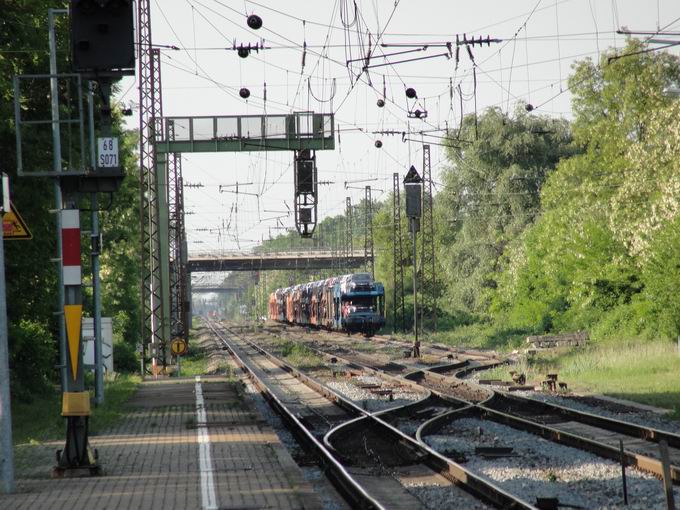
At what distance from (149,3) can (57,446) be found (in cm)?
1961

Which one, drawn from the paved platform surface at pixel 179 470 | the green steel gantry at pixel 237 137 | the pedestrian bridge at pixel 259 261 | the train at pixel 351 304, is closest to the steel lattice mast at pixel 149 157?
the green steel gantry at pixel 237 137

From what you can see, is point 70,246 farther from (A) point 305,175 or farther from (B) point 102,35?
(A) point 305,175

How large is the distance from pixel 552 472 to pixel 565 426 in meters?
5.17

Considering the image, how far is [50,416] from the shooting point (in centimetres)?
2289

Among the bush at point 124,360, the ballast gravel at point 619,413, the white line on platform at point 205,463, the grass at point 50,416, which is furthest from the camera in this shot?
the bush at point 124,360

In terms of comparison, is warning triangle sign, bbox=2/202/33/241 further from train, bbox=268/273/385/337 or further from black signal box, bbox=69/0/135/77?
train, bbox=268/273/385/337

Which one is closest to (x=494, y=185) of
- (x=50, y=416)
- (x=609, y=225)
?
(x=609, y=225)

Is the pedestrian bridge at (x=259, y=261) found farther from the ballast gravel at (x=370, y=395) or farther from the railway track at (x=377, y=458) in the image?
the railway track at (x=377, y=458)

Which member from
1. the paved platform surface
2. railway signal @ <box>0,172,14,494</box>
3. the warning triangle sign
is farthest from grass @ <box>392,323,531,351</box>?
railway signal @ <box>0,172,14,494</box>

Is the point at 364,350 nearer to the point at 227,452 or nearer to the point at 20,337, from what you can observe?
the point at 20,337

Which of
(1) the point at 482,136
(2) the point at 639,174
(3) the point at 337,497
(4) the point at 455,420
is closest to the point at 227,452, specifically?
(3) the point at 337,497

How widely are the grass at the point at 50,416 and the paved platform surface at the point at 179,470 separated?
58cm

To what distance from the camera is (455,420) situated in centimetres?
1964

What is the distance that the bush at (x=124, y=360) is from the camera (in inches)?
1781
